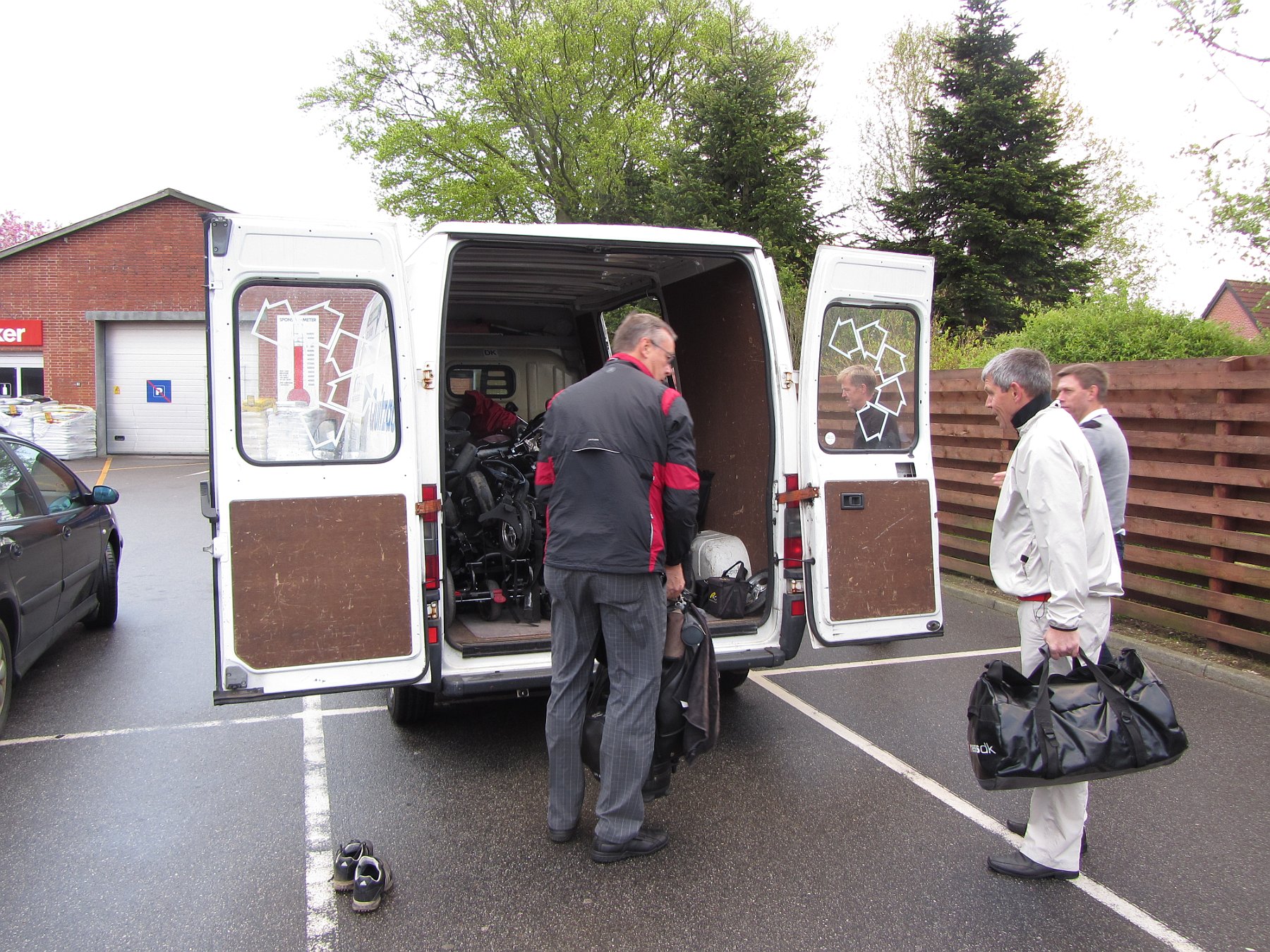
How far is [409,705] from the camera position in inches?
180

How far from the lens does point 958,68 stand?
1692 cm

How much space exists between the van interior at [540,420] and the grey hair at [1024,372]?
1.17 meters

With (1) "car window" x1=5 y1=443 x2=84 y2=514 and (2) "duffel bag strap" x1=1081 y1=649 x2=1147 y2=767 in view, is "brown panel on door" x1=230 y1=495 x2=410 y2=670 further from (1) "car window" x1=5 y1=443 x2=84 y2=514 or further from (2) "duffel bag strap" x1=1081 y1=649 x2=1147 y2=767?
(1) "car window" x1=5 y1=443 x2=84 y2=514

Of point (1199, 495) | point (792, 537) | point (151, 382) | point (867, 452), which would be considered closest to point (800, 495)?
point (792, 537)

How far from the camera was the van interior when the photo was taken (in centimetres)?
442

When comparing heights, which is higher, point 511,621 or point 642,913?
point 511,621

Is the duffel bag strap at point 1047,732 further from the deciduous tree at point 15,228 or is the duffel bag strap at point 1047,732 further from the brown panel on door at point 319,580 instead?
the deciduous tree at point 15,228

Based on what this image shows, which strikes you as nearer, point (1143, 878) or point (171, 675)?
point (1143, 878)

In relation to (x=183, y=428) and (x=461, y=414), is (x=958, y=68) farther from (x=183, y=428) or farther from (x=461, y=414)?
(x=183, y=428)

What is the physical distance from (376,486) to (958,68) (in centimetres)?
1703

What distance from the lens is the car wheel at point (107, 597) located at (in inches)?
261

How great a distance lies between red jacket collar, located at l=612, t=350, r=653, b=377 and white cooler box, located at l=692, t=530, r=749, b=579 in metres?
1.60

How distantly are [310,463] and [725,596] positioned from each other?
2121 millimetres

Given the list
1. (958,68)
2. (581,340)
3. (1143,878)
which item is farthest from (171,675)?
(958,68)
